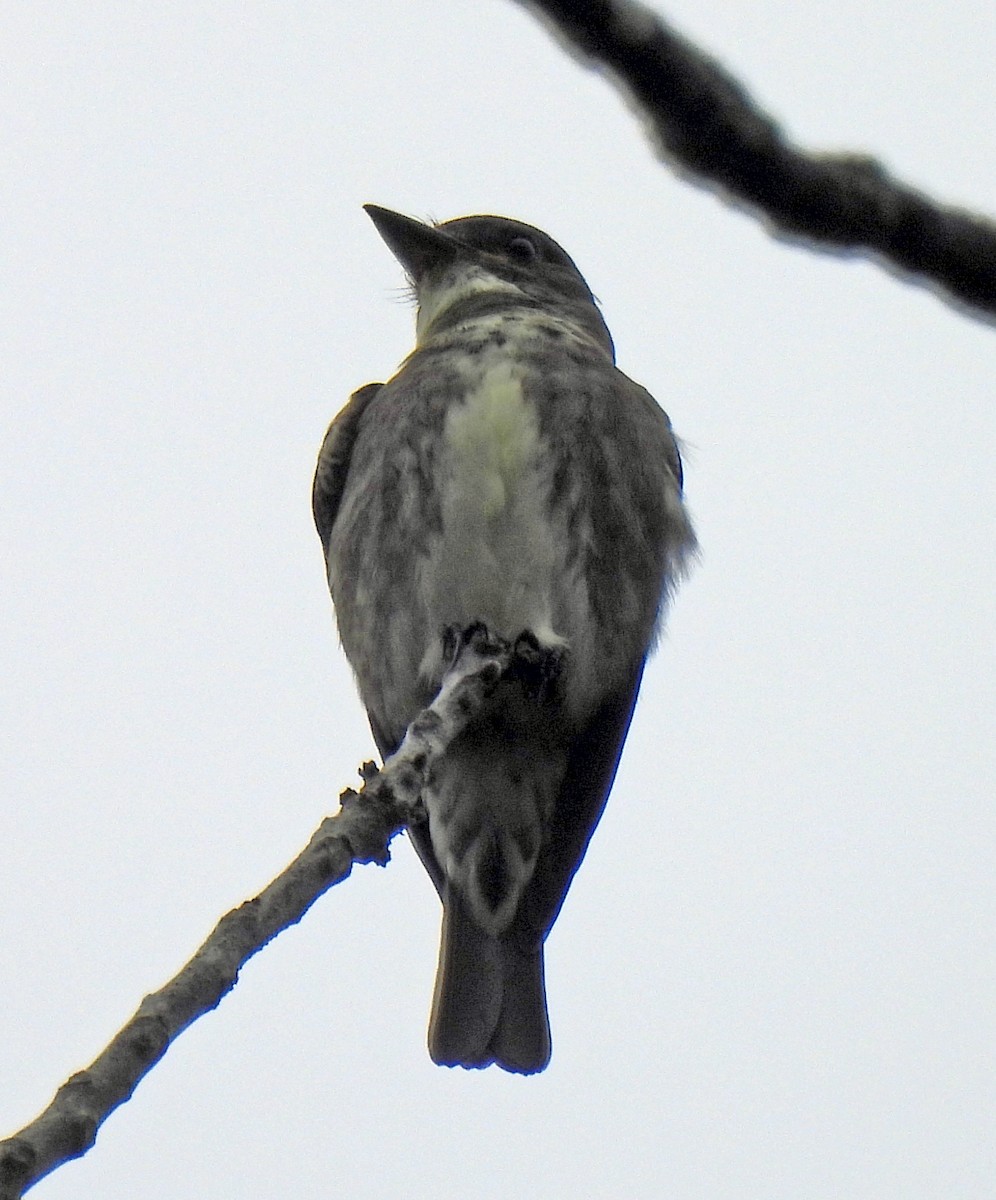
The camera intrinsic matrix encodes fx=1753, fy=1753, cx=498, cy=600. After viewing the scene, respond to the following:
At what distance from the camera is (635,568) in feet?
16.5

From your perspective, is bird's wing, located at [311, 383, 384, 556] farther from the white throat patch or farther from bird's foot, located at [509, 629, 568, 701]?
bird's foot, located at [509, 629, 568, 701]

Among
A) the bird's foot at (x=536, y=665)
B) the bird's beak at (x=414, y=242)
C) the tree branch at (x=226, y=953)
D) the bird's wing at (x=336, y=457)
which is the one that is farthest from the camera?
the bird's beak at (x=414, y=242)

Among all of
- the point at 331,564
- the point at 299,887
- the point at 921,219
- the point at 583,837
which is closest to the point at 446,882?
the point at 583,837

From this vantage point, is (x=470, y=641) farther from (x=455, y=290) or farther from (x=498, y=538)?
(x=455, y=290)

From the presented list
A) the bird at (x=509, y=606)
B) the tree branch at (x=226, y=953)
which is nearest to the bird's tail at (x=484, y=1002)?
the bird at (x=509, y=606)

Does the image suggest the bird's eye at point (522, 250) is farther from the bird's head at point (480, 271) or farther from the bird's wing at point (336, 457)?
the bird's wing at point (336, 457)

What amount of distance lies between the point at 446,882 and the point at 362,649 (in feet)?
2.41

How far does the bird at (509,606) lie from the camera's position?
4785 millimetres

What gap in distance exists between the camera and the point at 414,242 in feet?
20.6

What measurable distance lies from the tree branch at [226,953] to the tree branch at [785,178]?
1046 mm

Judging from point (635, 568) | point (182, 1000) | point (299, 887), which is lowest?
point (182, 1000)

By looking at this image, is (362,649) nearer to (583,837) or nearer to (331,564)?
(331,564)

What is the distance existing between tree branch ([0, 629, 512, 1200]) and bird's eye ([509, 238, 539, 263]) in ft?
10.6

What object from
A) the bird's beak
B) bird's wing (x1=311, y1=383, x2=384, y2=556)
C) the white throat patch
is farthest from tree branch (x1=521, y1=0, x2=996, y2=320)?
the bird's beak
